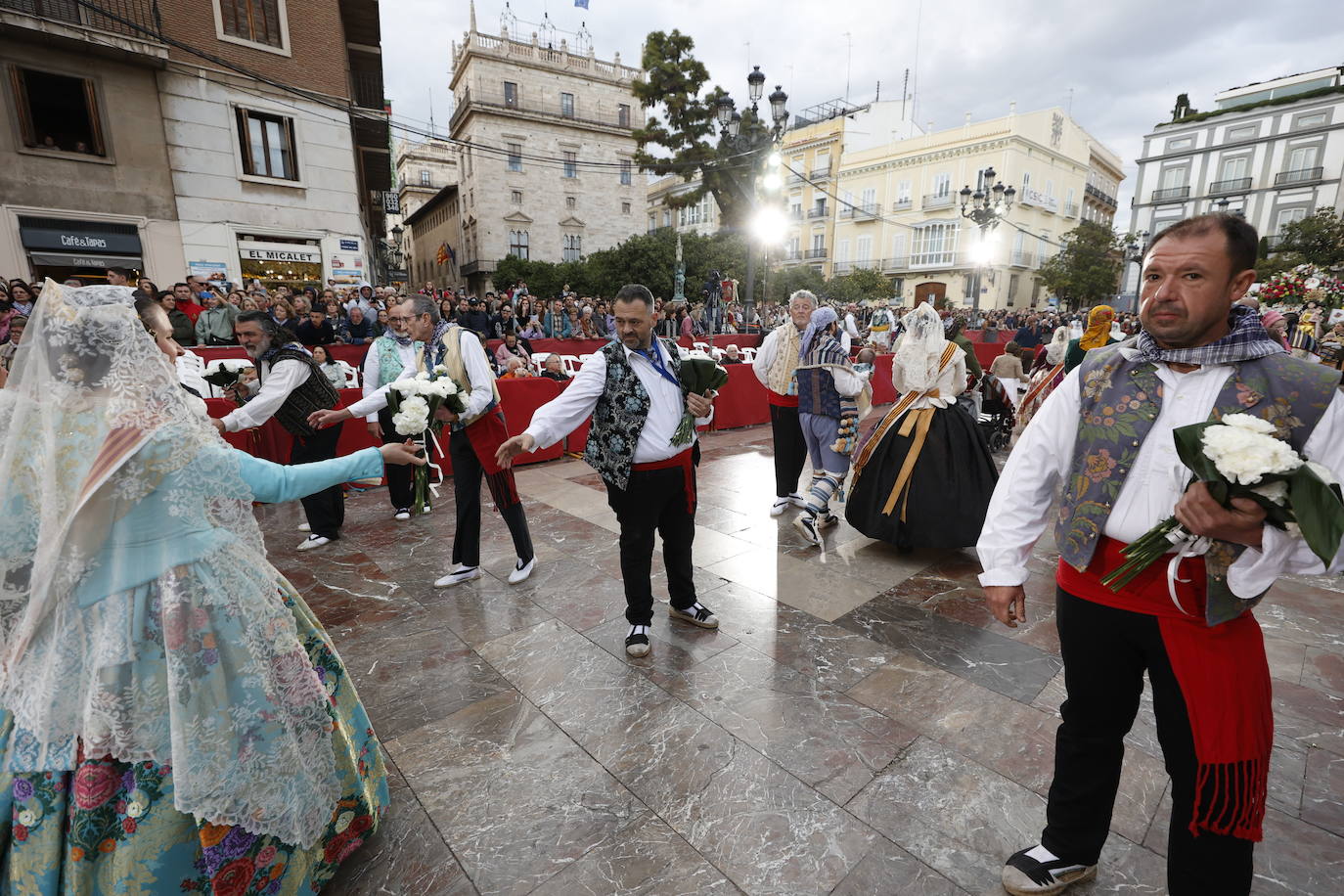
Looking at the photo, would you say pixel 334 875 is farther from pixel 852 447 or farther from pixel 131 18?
pixel 131 18

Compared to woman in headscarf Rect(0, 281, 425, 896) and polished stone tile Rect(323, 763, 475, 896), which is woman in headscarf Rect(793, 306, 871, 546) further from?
woman in headscarf Rect(0, 281, 425, 896)

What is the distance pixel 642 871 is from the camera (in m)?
2.03

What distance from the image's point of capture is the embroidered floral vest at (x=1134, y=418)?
1.44m

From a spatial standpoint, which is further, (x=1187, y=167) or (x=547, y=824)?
(x=1187, y=167)

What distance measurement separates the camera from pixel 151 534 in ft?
5.30

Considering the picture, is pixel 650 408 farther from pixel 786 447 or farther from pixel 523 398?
pixel 523 398

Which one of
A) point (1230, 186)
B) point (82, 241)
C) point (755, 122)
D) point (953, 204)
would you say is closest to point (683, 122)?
point (755, 122)

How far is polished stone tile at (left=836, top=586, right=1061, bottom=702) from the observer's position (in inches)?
120

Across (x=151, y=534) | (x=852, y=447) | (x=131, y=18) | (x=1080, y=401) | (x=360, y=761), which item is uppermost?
(x=131, y=18)

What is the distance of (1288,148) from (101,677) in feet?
170

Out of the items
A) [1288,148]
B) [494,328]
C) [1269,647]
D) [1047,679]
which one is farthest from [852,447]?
[1288,148]

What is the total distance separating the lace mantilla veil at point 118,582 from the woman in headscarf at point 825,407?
3.95 metres

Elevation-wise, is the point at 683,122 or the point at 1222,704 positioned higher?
the point at 683,122

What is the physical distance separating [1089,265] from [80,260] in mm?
40412
